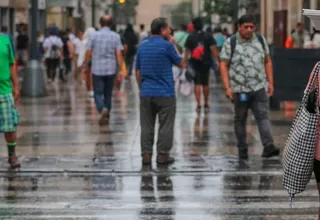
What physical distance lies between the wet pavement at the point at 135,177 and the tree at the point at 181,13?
193ft

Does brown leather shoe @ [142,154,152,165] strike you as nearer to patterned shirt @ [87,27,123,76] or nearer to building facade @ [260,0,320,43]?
patterned shirt @ [87,27,123,76]

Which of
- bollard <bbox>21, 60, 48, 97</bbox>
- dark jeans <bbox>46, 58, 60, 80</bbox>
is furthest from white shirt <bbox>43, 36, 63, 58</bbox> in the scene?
bollard <bbox>21, 60, 48, 97</bbox>

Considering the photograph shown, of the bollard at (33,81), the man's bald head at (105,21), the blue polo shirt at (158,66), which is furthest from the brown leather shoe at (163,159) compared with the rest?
the bollard at (33,81)

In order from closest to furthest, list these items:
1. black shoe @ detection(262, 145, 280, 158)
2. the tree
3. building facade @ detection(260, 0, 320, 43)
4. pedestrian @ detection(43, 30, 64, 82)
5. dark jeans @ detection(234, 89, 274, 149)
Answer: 1. dark jeans @ detection(234, 89, 274, 149)
2. black shoe @ detection(262, 145, 280, 158)
3. pedestrian @ detection(43, 30, 64, 82)
4. building facade @ detection(260, 0, 320, 43)
5. the tree

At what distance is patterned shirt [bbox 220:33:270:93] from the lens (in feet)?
41.4

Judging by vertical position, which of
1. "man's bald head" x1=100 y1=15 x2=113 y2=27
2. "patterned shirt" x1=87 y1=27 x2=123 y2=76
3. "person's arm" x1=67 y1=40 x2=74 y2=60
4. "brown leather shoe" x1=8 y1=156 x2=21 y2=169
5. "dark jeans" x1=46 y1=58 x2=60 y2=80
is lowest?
"dark jeans" x1=46 y1=58 x2=60 y2=80

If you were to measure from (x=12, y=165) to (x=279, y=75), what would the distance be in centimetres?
872

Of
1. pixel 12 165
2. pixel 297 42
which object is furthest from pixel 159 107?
pixel 297 42

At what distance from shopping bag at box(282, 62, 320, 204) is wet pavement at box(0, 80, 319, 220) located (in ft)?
8.18

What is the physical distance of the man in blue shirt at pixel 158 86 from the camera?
496 inches

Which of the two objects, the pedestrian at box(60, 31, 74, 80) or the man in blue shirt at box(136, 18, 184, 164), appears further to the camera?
the pedestrian at box(60, 31, 74, 80)

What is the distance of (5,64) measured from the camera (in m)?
12.0

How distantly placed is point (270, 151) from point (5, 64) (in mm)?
3544

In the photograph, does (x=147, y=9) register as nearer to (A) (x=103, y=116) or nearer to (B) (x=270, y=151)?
(A) (x=103, y=116)
